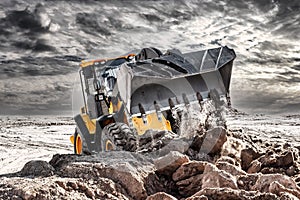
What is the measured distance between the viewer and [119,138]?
244 inches

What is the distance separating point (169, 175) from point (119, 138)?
2072mm

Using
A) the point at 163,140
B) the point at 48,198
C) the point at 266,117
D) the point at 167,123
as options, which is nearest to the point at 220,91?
the point at 167,123

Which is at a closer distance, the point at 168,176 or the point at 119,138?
the point at 168,176

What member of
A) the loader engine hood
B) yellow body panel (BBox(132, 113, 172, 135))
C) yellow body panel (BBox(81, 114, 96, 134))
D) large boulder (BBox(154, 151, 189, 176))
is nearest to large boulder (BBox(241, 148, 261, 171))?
large boulder (BBox(154, 151, 189, 176))

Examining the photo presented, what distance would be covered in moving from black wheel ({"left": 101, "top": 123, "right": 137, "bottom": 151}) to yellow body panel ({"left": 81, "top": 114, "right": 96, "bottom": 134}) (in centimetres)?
104

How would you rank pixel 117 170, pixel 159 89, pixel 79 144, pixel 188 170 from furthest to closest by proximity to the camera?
pixel 79 144, pixel 159 89, pixel 188 170, pixel 117 170

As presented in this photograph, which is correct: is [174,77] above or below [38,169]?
above

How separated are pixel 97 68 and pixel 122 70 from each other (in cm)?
150

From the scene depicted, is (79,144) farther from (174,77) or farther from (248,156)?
(248,156)

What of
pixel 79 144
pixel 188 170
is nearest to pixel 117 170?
pixel 188 170

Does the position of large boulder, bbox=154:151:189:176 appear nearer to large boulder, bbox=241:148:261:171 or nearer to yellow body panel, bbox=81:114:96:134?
large boulder, bbox=241:148:261:171

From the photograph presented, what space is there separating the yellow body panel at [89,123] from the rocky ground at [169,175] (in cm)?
256

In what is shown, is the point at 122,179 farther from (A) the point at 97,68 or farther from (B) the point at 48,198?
(A) the point at 97,68

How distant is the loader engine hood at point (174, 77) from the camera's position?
6.07m
